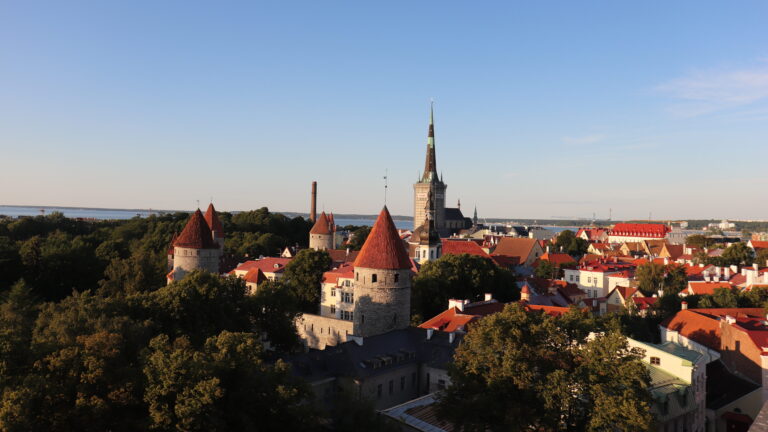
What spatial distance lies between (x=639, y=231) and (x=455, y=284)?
116570mm

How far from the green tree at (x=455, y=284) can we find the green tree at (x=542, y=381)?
19.0 m

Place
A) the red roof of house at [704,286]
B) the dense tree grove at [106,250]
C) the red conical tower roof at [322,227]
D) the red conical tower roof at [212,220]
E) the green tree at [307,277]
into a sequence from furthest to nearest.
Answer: the red conical tower roof at [322,227] < the red conical tower roof at [212,220] < the dense tree grove at [106,250] < the red roof of house at [704,286] < the green tree at [307,277]

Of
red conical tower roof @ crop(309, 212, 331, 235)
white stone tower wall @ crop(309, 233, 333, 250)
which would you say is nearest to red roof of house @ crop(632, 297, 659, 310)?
white stone tower wall @ crop(309, 233, 333, 250)

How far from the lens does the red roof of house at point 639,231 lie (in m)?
143

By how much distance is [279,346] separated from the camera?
3003cm

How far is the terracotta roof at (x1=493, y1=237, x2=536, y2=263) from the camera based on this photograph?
79.1m

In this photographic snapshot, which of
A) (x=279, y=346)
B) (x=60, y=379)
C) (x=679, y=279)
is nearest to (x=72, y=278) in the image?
(x=279, y=346)

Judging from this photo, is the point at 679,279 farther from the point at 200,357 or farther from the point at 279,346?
the point at 200,357

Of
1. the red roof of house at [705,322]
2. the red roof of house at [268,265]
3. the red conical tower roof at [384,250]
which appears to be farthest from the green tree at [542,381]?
the red roof of house at [268,265]

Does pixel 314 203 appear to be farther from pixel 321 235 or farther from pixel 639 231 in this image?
pixel 639 231

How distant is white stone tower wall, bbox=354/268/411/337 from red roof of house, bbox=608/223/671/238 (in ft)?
418

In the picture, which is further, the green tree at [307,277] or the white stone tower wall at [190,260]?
the green tree at [307,277]

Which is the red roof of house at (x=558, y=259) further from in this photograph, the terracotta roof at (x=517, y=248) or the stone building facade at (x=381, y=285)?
the stone building facade at (x=381, y=285)

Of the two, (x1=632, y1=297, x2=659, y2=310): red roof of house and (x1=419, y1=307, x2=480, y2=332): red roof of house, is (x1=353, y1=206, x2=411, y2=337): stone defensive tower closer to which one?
(x1=419, y1=307, x2=480, y2=332): red roof of house
